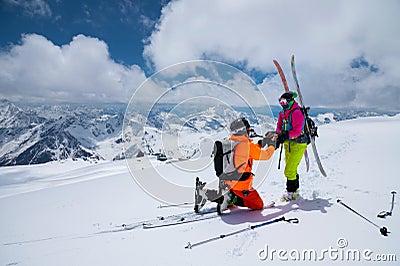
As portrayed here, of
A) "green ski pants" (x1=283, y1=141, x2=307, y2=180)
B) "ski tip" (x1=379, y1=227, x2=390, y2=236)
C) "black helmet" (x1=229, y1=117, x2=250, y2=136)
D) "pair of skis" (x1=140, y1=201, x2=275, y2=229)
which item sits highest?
"black helmet" (x1=229, y1=117, x2=250, y2=136)

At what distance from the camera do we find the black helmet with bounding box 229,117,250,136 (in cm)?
518

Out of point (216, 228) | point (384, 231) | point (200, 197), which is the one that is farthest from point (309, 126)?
point (216, 228)

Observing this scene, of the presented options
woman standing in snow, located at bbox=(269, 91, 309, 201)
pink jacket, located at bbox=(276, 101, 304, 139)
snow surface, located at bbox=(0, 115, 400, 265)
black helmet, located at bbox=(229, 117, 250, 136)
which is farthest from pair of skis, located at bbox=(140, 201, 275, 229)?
black helmet, located at bbox=(229, 117, 250, 136)

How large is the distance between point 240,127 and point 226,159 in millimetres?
828

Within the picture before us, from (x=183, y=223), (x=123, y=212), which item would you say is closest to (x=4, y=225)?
(x=123, y=212)

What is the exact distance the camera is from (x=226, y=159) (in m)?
5.33

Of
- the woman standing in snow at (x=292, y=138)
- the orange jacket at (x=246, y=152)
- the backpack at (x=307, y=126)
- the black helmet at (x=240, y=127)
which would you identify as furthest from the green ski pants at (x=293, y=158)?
the black helmet at (x=240, y=127)

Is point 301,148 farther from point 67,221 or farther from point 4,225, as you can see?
point 4,225

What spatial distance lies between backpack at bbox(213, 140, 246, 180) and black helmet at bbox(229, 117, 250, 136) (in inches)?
10.0

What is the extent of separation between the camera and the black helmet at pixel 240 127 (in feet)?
17.0

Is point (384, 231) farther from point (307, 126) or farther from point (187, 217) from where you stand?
point (187, 217)

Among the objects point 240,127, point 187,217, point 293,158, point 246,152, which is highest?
point 240,127

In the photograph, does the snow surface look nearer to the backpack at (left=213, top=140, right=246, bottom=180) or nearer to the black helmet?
the backpack at (left=213, top=140, right=246, bottom=180)

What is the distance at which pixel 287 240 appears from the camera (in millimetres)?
3980
